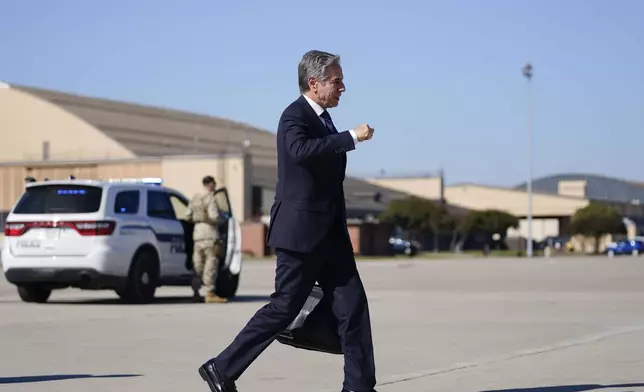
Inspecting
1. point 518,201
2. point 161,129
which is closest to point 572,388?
point 161,129

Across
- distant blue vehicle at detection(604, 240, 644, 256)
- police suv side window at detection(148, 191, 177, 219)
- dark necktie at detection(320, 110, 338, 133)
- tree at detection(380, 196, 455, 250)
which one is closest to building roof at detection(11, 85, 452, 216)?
tree at detection(380, 196, 455, 250)

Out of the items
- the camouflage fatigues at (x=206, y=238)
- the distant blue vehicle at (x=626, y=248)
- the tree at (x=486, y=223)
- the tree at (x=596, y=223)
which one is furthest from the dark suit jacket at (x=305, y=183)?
the tree at (x=596, y=223)

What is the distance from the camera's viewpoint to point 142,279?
56.3ft

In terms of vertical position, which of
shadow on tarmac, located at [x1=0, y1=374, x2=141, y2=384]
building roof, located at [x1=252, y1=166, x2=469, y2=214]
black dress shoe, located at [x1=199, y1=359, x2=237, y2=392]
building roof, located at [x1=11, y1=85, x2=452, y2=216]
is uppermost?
building roof, located at [x1=11, y1=85, x2=452, y2=216]

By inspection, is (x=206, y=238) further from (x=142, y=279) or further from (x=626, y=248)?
(x=626, y=248)

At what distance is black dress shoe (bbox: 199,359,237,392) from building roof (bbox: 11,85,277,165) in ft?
285

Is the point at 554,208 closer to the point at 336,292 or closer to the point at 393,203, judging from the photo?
the point at 393,203

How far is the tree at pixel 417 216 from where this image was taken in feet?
318

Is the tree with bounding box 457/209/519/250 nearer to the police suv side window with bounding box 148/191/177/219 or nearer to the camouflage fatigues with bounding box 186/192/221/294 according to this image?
the police suv side window with bounding box 148/191/177/219

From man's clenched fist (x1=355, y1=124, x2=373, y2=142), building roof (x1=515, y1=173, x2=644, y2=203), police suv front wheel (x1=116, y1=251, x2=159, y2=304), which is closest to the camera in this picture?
man's clenched fist (x1=355, y1=124, x2=373, y2=142)

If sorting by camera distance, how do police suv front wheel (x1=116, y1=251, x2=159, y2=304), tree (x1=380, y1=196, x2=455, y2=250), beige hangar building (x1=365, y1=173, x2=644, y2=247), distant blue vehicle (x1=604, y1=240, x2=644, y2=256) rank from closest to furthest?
police suv front wheel (x1=116, y1=251, x2=159, y2=304) < distant blue vehicle (x1=604, y1=240, x2=644, y2=256) < tree (x1=380, y1=196, x2=455, y2=250) < beige hangar building (x1=365, y1=173, x2=644, y2=247)

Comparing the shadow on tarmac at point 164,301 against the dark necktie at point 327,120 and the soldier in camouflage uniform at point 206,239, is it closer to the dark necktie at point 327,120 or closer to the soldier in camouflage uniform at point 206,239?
Answer: the soldier in camouflage uniform at point 206,239

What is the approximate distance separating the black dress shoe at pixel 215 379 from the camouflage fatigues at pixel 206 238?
1026 centimetres

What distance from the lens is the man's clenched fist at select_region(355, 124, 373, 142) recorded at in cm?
656
